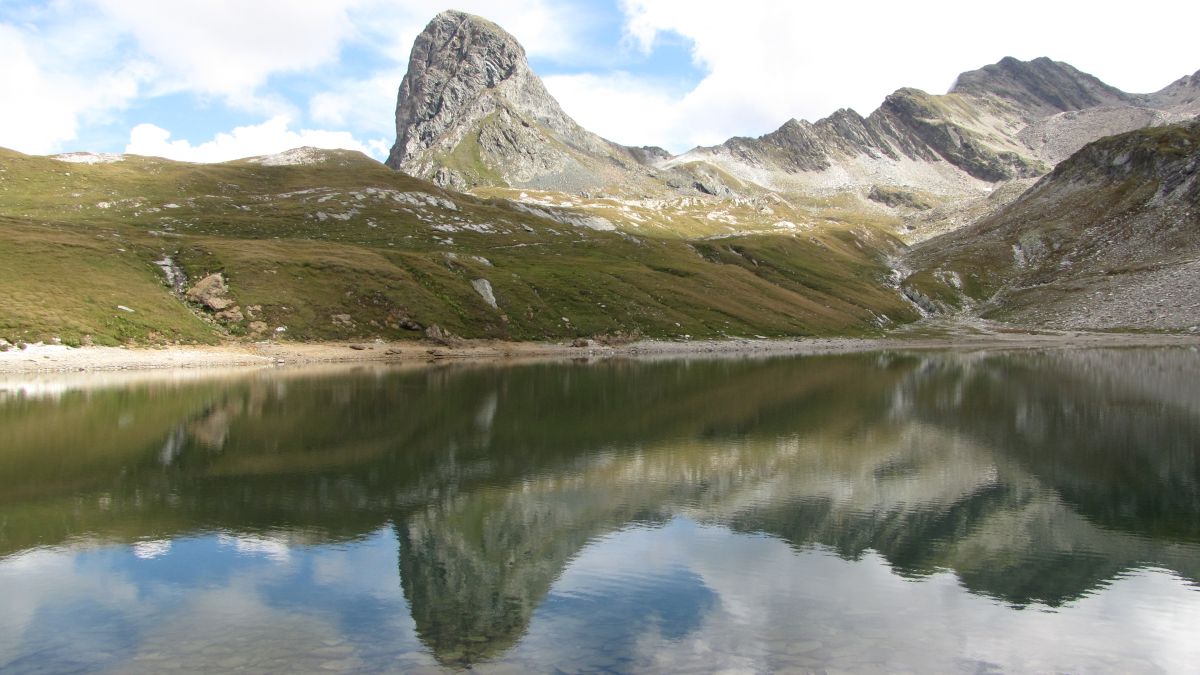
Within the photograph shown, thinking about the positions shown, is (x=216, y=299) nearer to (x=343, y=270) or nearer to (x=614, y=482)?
(x=343, y=270)

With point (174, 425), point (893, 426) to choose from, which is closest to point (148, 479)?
point (174, 425)

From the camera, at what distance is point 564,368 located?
89125 millimetres

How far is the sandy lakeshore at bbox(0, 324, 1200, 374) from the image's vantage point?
77.0 metres

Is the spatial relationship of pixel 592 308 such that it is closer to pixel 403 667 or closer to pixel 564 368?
pixel 564 368

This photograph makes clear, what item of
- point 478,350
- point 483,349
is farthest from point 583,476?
point 483,349

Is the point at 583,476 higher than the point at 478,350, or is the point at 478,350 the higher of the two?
the point at 478,350

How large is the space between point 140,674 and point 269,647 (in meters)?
2.46

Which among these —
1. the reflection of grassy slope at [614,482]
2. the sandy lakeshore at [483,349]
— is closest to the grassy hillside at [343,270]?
the sandy lakeshore at [483,349]

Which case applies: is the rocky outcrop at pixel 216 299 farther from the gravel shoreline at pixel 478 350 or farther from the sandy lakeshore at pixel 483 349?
the gravel shoreline at pixel 478 350

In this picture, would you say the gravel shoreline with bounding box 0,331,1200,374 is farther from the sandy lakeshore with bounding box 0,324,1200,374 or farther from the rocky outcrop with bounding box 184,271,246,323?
the rocky outcrop with bounding box 184,271,246,323

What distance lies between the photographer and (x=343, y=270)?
113m

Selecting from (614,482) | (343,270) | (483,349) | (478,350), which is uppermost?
(343,270)

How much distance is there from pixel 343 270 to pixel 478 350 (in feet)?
86.4

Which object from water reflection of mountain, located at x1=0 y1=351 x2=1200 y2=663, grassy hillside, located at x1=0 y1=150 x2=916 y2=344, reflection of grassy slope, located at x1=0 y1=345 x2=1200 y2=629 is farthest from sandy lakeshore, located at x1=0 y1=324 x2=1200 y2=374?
reflection of grassy slope, located at x1=0 y1=345 x2=1200 y2=629
